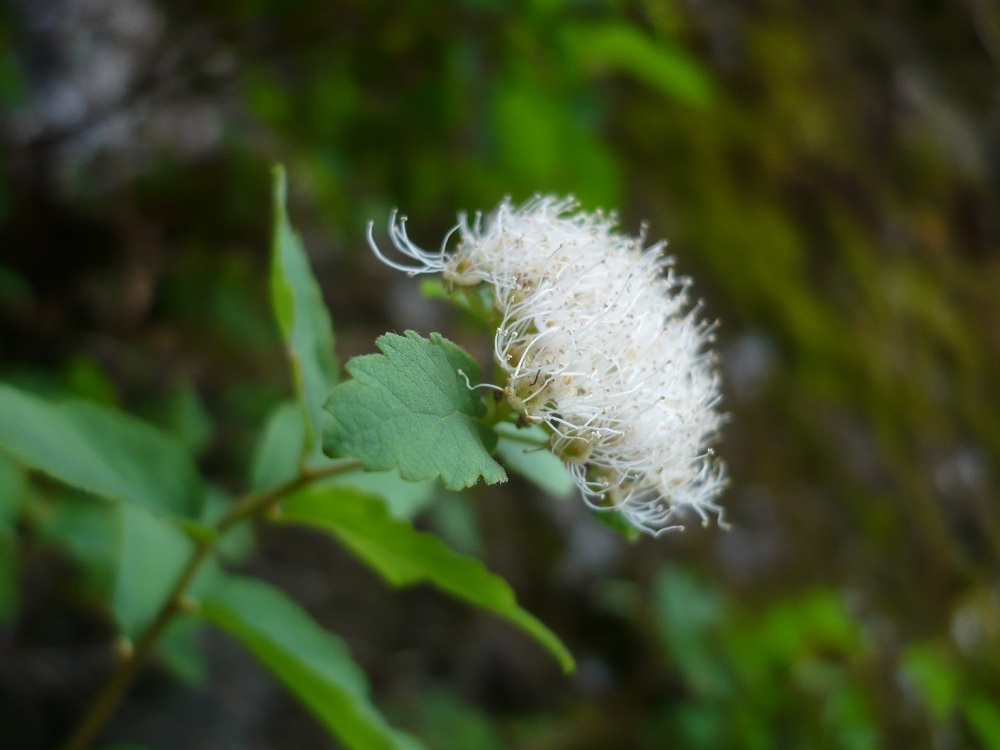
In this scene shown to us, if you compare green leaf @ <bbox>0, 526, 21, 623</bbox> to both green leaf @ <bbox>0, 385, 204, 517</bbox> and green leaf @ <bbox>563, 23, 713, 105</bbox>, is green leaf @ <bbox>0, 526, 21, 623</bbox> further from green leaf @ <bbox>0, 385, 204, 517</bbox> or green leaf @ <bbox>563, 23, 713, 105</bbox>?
green leaf @ <bbox>563, 23, 713, 105</bbox>

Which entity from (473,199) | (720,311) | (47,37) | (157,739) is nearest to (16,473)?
(157,739)

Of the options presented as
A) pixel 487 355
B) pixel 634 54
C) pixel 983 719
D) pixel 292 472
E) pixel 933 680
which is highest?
pixel 634 54

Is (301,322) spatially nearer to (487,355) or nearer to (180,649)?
(180,649)

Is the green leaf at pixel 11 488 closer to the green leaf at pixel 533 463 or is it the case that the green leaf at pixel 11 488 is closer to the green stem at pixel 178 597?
the green stem at pixel 178 597

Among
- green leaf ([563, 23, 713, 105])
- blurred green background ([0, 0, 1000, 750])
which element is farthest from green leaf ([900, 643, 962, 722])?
green leaf ([563, 23, 713, 105])

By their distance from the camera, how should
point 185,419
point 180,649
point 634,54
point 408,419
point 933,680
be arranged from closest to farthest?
1. point 408,419
2. point 180,649
3. point 185,419
4. point 634,54
5. point 933,680

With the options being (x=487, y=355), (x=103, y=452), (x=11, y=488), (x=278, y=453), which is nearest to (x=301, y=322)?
(x=278, y=453)

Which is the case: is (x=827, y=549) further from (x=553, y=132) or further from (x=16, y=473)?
(x=16, y=473)
